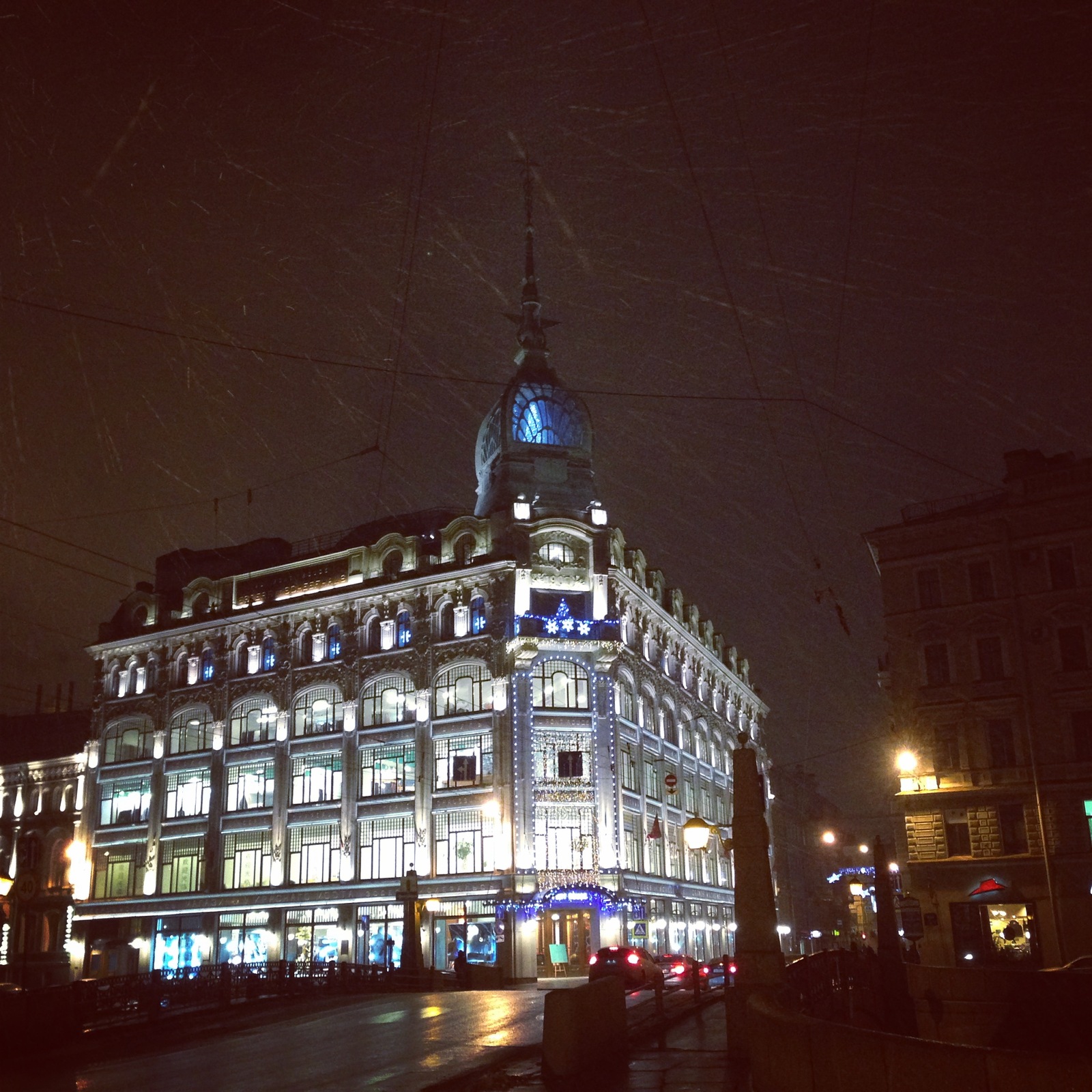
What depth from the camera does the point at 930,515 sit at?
4984 cm

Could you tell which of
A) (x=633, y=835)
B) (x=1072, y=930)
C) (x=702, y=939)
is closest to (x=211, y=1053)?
(x=1072, y=930)

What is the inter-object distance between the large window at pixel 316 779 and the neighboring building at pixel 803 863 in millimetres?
38262

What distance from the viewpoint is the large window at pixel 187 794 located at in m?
64.4

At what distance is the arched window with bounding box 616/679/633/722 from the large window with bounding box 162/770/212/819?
23103 mm

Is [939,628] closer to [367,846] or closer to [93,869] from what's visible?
[367,846]

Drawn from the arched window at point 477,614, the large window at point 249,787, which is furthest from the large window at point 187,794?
the arched window at point 477,614

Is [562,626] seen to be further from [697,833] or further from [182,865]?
[697,833]

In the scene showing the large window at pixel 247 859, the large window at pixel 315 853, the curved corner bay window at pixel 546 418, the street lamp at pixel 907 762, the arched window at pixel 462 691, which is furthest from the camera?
the curved corner bay window at pixel 546 418

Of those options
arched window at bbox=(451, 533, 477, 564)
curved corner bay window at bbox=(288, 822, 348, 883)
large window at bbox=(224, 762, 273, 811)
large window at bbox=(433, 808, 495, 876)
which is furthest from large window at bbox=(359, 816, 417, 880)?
arched window at bbox=(451, 533, 477, 564)

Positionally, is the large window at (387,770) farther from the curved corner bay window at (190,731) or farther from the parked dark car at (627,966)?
the parked dark car at (627,966)

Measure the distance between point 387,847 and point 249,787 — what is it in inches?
392

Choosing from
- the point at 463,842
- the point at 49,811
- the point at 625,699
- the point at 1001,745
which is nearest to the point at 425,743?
the point at 463,842

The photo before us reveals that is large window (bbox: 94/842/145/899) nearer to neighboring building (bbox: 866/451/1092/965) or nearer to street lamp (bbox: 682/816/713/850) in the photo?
neighboring building (bbox: 866/451/1092/965)

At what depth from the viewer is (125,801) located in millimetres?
67562
